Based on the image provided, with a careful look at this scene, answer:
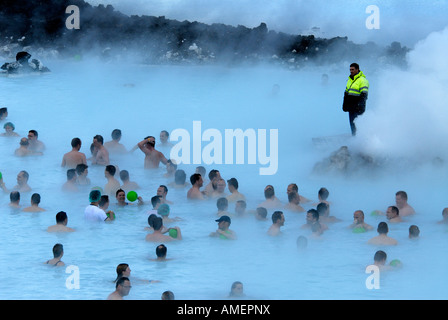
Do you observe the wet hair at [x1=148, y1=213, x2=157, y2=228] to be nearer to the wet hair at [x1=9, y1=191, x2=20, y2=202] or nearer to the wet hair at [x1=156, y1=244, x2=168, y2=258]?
the wet hair at [x1=156, y1=244, x2=168, y2=258]

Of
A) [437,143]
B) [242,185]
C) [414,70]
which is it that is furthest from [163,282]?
[414,70]

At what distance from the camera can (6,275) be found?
11.2 metres

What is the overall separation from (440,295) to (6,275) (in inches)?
230

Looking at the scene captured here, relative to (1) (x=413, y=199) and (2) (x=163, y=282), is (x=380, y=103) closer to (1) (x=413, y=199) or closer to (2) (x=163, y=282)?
(1) (x=413, y=199)

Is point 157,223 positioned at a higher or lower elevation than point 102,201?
lower

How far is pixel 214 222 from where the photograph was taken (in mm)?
13602

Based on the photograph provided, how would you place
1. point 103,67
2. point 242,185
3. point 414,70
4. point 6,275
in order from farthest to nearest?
point 103,67
point 414,70
point 242,185
point 6,275

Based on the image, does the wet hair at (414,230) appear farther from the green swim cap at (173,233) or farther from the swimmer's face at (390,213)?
the green swim cap at (173,233)

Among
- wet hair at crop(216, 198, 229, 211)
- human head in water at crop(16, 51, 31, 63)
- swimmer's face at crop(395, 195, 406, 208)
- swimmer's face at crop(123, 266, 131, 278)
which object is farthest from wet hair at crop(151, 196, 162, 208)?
human head in water at crop(16, 51, 31, 63)

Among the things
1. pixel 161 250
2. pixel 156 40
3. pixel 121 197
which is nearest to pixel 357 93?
pixel 121 197

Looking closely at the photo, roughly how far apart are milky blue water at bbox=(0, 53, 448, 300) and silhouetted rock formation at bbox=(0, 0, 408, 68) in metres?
11.9

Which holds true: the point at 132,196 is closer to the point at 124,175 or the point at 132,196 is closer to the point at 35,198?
the point at 124,175

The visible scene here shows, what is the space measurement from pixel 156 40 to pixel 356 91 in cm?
2889

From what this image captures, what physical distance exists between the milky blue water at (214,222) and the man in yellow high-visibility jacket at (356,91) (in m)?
1.07
